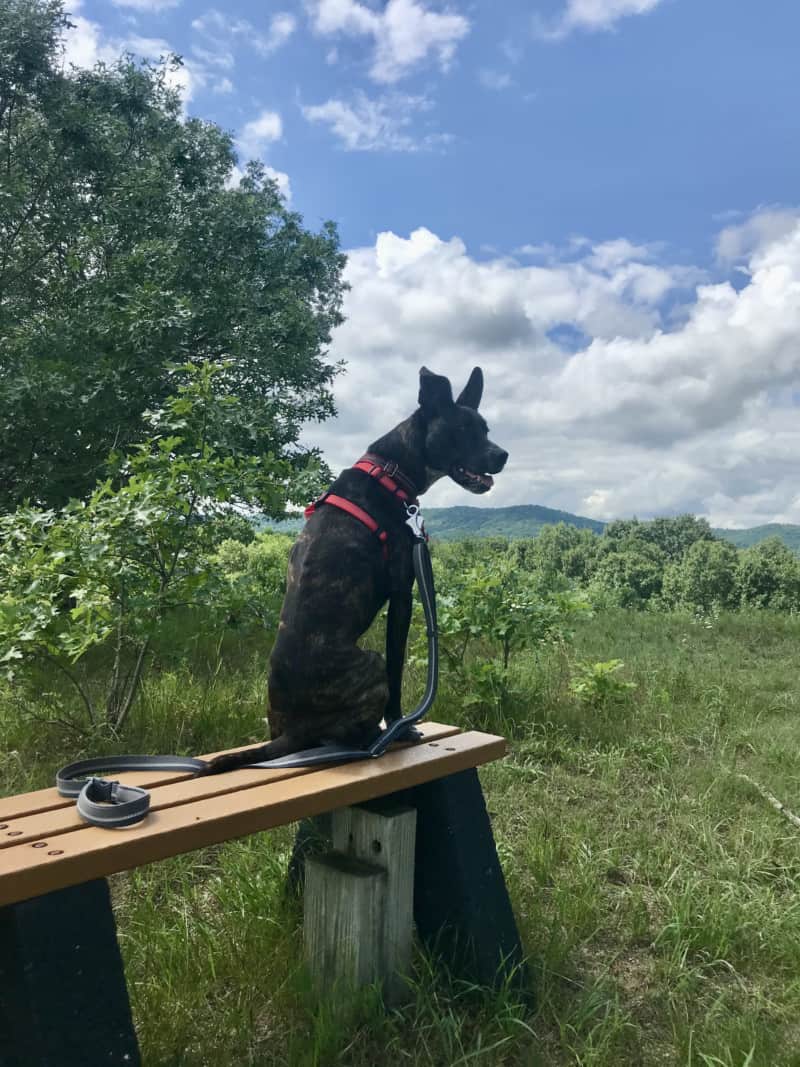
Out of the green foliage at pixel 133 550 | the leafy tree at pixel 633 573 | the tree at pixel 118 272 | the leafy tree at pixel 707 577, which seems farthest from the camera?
the leafy tree at pixel 633 573

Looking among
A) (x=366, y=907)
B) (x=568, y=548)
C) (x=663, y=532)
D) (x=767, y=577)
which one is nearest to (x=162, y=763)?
(x=366, y=907)

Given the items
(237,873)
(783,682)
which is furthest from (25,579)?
(783,682)

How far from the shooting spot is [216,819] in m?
1.66

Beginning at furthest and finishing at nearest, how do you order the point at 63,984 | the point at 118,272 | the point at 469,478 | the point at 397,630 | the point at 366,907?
the point at 118,272, the point at 469,478, the point at 397,630, the point at 366,907, the point at 63,984

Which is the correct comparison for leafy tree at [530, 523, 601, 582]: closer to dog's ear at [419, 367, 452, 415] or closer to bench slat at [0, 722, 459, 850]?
dog's ear at [419, 367, 452, 415]

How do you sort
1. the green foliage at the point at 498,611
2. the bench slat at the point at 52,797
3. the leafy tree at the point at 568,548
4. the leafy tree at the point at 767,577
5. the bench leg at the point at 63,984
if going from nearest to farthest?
the bench leg at the point at 63,984 → the bench slat at the point at 52,797 → the green foliage at the point at 498,611 → the leafy tree at the point at 767,577 → the leafy tree at the point at 568,548

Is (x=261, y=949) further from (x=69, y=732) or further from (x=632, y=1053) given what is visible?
(x=69, y=732)

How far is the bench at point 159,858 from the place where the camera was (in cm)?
142

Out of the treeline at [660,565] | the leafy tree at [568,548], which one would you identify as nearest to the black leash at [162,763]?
the treeline at [660,565]

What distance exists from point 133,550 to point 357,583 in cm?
214

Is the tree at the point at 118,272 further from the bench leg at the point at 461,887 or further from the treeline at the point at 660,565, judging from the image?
the bench leg at the point at 461,887

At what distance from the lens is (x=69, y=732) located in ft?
14.0

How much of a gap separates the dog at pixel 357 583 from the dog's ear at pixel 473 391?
161 mm

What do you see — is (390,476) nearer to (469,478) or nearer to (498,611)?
(469,478)
